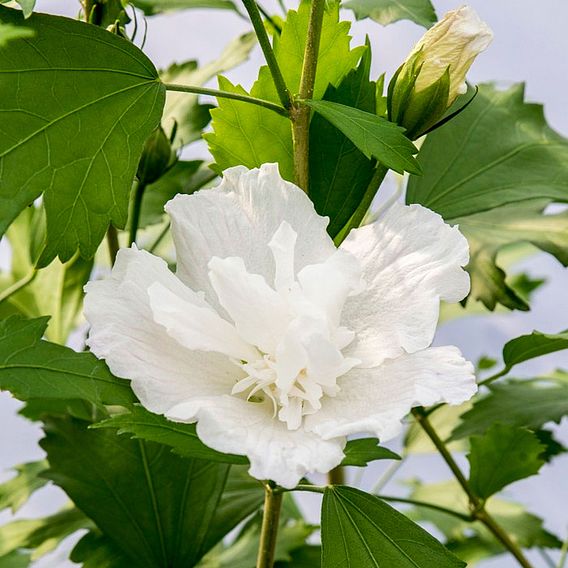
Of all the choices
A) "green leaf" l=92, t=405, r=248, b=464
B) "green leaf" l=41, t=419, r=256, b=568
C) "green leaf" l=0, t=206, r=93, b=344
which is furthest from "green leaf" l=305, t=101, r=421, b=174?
"green leaf" l=0, t=206, r=93, b=344

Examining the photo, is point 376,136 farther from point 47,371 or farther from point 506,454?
point 506,454

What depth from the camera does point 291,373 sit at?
36 centimetres

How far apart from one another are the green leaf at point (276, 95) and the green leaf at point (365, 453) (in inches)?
4.9

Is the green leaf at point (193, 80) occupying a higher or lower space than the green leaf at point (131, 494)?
higher

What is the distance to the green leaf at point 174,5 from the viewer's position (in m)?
0.58

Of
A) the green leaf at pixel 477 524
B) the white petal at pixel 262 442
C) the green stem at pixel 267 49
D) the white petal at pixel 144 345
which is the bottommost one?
the green leaf at pixel 477 524

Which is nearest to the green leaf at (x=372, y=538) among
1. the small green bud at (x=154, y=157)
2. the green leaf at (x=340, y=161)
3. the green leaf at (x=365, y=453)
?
the green leaf at (x=365, y=453)

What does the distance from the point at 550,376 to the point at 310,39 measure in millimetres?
473

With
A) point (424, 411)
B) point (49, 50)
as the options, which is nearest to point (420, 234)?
point (49, 50)

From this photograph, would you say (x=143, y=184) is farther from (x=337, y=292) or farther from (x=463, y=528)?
(x=463, y=528)

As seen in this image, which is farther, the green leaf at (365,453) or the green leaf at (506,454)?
the green leaf at (506,454)

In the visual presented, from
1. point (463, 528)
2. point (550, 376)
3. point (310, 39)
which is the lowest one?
point (463, 528)

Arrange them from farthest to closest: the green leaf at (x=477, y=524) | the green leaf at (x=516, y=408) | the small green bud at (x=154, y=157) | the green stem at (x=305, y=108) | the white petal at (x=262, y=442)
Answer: the green leaf at (x=477, y=524), the green leaf at (x=516, y=408), the small green bud at (x=154, y=157), the green stem at (x=305, y=108), the white petal at (x=262, y=442)

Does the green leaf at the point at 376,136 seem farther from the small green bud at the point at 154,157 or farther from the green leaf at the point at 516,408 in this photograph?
the green leaf at the point at 516,408
